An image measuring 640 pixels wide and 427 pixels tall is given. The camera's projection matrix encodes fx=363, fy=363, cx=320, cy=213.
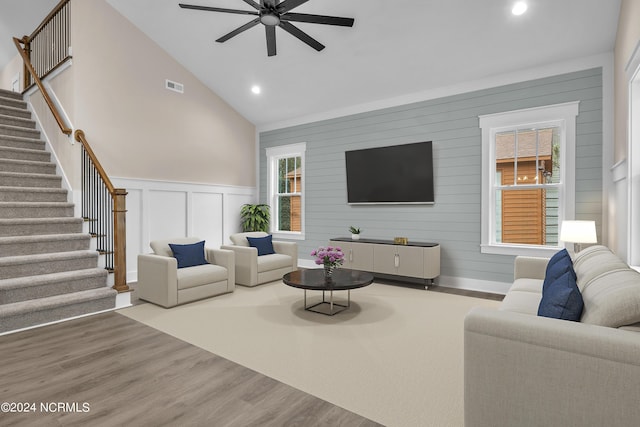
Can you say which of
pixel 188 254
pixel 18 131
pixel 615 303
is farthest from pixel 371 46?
pixel 18 131

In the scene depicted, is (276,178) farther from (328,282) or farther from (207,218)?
(328,282)

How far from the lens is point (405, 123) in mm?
5855

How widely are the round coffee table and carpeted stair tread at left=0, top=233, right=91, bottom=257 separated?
2573 mm

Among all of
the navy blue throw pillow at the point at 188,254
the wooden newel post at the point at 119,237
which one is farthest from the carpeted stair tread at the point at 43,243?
the navy blue throw pillow at the point at 188,254

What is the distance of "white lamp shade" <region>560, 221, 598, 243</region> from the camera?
369cm

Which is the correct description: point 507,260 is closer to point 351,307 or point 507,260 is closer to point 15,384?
point 351,307

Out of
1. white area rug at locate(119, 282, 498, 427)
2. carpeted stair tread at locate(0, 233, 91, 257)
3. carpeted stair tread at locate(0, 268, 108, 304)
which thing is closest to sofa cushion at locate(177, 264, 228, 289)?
white area rug at locate(119, 282, 498, 427)

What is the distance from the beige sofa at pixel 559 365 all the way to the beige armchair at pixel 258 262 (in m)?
3.99

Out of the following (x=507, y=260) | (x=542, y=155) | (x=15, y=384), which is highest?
(x=542, y=155)

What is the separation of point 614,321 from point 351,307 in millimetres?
2966

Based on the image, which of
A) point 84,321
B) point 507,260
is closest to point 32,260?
point 84,321

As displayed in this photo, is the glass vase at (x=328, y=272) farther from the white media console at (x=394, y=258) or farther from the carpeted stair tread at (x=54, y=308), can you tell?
the carpeted stair tread at (x=54, y=308)

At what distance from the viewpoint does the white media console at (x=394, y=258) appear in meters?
5.21

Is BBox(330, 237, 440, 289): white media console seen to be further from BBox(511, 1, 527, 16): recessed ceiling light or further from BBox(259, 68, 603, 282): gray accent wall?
BBox(511, 1, 527, 16): recessed ceiling light
